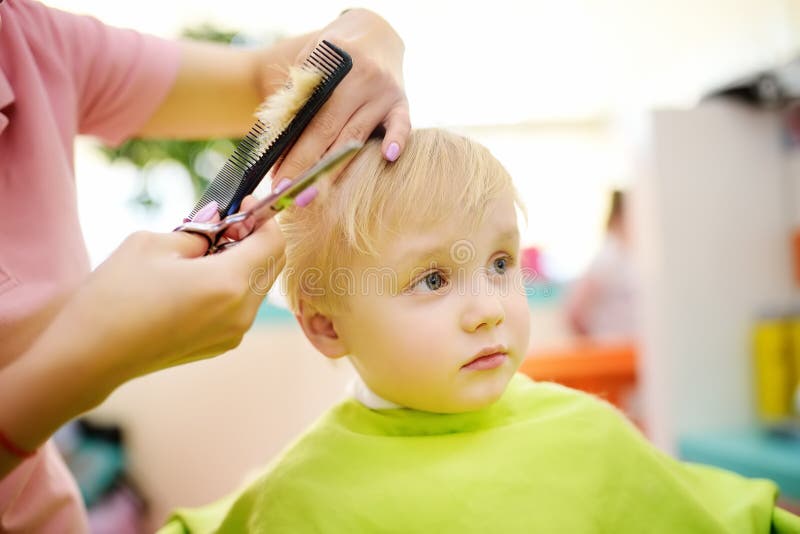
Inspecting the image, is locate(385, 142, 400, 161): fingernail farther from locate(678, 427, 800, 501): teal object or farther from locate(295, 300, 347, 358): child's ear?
locate(678, 427, 800, 501): teal object

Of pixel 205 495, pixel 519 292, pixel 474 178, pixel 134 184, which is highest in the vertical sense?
pixel 474 178

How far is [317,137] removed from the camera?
0.72 metres

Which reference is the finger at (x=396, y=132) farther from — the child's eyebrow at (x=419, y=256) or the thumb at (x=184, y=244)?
the thumb at (x=184, y=244)

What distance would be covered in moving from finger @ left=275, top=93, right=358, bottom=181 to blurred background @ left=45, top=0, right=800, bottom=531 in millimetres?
226

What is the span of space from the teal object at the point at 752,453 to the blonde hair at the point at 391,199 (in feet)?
3.12

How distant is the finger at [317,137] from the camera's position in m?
0.72

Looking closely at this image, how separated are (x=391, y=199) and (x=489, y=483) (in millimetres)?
346

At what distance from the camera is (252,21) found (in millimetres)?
3348

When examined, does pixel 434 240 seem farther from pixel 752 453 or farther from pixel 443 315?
pixel 752 453

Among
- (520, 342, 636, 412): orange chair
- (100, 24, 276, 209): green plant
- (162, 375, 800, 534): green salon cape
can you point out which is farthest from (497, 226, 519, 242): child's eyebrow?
(100, 24, 276, 209): green plant

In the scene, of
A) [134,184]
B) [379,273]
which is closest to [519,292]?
[379,273]

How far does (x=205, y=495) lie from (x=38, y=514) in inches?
59.1

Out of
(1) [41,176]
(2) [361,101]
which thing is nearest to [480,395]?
(2) [361,101]

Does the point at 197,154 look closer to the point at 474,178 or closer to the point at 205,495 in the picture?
the point at 205,495
